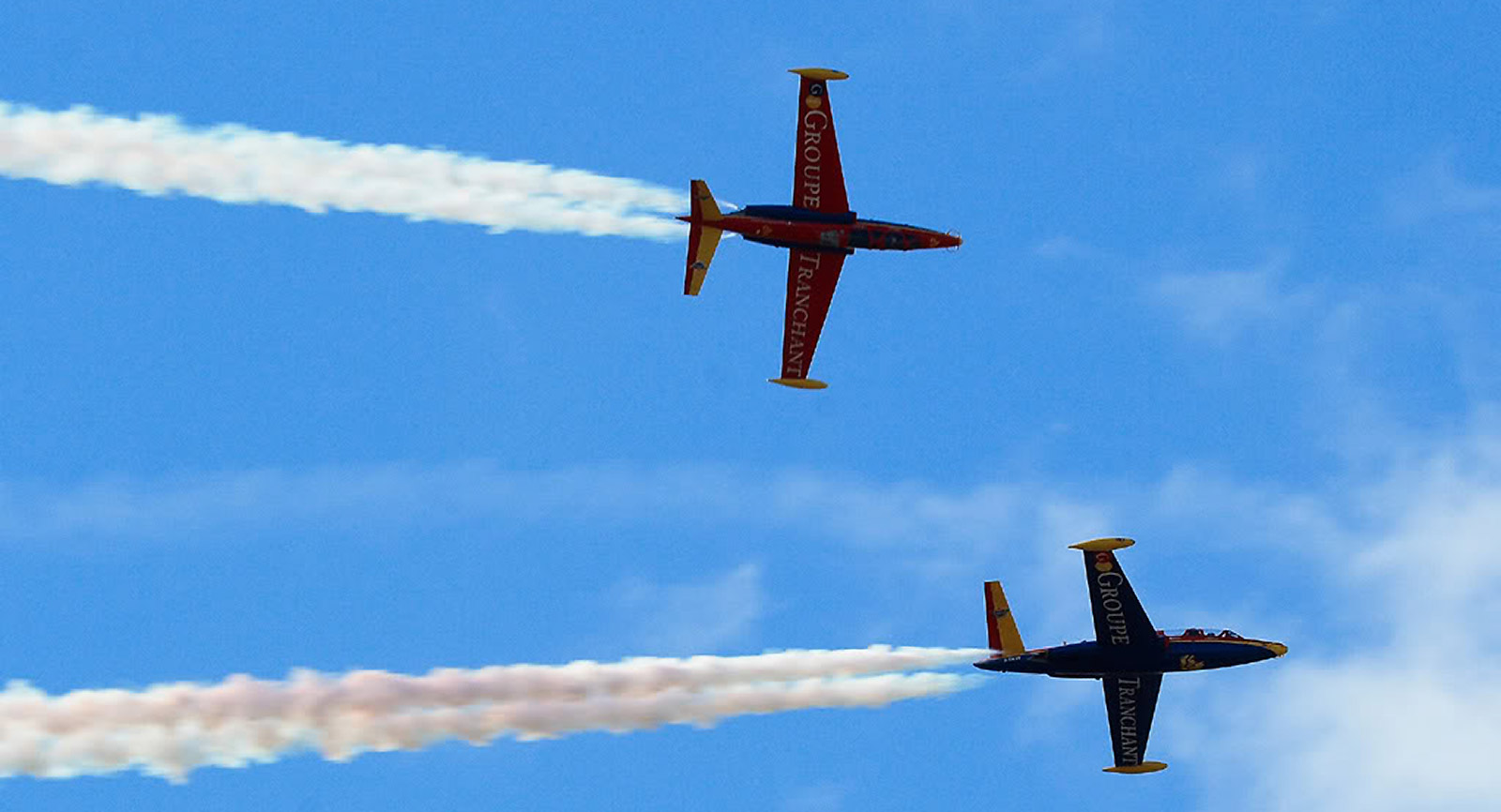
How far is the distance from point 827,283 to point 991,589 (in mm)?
15219

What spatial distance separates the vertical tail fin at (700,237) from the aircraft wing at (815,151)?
17.0 feet

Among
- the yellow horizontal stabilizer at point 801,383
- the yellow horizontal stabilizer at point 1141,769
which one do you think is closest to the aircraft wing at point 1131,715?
the yellow horizontal stabilizer at point 1141,769

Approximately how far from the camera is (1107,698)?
102m

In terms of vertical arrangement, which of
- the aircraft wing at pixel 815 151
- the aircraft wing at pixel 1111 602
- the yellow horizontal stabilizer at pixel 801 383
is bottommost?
the aircraft wing at pixel 1111 602

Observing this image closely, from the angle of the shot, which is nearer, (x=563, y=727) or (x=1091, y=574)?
(x=563, y=727)

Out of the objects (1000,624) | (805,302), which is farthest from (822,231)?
(1000,624)

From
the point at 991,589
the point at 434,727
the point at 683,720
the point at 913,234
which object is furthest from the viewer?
the point at 913,234

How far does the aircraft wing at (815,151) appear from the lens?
103 metres

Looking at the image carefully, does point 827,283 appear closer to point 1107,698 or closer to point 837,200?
point 837,200

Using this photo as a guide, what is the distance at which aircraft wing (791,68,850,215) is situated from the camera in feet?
337

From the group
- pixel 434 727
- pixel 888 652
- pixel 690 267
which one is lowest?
pixel 434 727

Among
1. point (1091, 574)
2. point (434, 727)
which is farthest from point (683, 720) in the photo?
point (1091, 574)

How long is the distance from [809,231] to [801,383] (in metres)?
6.98

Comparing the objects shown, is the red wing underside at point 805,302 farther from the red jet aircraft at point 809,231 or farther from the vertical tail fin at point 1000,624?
the vertical tail fin at point 1000,624
